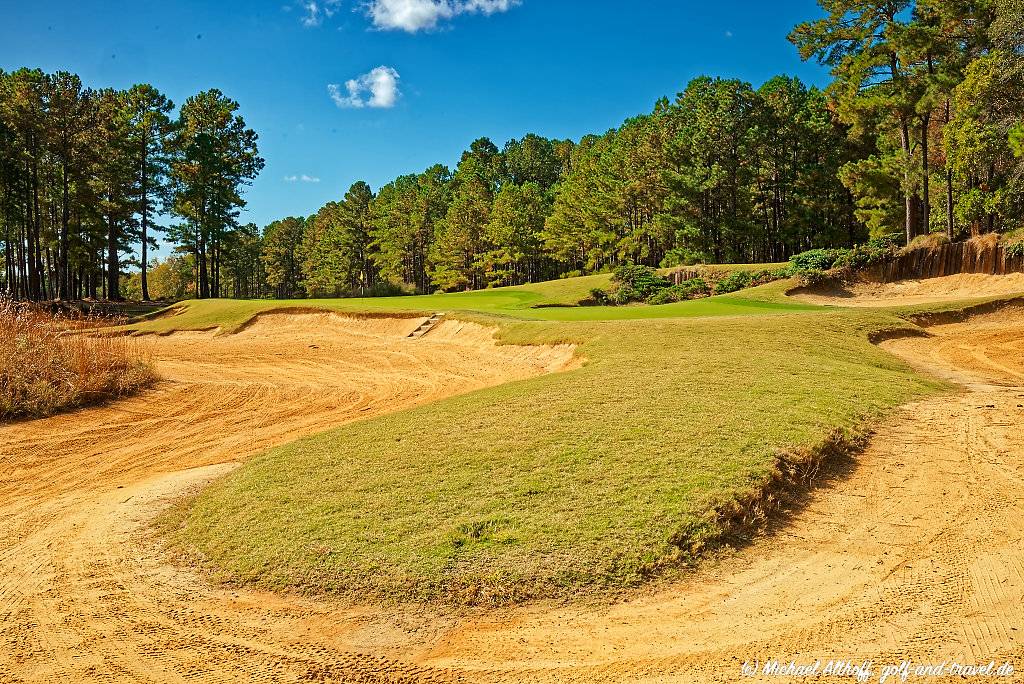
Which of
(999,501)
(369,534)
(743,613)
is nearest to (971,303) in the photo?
(999,501)

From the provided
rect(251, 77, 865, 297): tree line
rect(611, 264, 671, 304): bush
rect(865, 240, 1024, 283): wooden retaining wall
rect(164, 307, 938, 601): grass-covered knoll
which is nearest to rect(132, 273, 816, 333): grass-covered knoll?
rect(611, 264, 671, 304): bush

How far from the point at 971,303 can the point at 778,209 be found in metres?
31.4

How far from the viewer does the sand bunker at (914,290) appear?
22.2 metres

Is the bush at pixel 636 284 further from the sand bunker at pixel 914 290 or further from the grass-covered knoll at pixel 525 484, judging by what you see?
the grass-covered knoll at pixel 525 484

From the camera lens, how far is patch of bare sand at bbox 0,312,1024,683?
147 inches

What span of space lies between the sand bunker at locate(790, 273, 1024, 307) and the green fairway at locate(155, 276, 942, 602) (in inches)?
521

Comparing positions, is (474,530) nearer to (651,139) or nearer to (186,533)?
(186,533)

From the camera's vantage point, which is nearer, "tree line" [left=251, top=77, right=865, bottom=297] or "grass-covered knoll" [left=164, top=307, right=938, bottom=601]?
"grass-covered knoll" [left=164, top=307, right=938, bottom=601]

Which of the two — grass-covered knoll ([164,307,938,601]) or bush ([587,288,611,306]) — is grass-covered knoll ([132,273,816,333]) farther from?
grass-covered knoll ([164,307,938,601])

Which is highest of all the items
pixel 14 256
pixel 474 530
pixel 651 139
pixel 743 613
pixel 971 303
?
pixel 651 139

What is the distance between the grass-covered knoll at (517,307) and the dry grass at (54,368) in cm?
1087

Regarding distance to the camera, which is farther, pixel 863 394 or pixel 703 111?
pixel 703 111

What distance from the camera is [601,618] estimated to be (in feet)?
13.9

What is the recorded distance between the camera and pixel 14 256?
43188 mm
